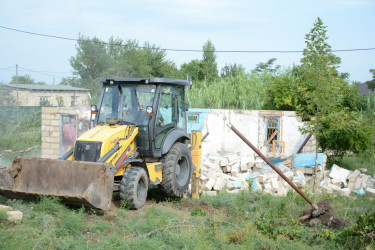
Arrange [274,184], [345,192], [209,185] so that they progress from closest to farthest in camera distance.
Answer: [209,185] < [274,184] < [345,192]

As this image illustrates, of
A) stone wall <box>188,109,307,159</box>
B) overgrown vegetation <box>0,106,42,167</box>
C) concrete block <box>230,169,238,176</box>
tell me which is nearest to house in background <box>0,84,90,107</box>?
overgrown vegetation <box>0,106,42,167</box>

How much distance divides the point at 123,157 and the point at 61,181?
127 cm

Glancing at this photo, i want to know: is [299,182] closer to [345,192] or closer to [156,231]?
[345,192]

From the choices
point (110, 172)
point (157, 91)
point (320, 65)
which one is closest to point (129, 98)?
point (157, 91)

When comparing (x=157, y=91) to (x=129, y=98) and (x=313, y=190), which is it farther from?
(x=313, y=190)

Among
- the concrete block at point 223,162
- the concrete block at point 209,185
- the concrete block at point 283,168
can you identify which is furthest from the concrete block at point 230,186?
the concrete block at point 283,168

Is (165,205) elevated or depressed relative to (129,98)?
depressed

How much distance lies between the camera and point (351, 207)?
9.38m

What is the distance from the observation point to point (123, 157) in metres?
7.71

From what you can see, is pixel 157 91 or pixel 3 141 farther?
pixel 3 141

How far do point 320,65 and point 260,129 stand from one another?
8.01m

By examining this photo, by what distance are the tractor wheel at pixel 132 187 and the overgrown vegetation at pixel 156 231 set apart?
0.17 metres

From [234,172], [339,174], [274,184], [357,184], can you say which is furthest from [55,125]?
[357,184]

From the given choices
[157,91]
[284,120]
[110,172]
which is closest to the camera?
[110,172]
